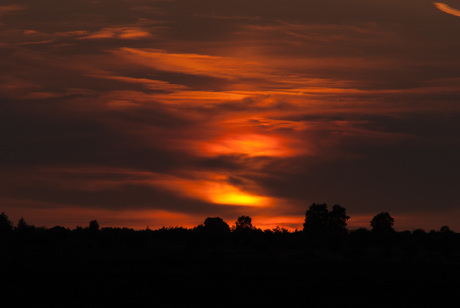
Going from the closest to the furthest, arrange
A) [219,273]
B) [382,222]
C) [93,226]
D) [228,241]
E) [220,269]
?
1. [219,273]
2. [220,269]
3. [228,241]
4. [93,226]
5. [382,222]

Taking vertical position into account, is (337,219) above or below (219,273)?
above

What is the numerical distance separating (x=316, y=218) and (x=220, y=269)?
56.5m

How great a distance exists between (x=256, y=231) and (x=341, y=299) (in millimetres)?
50453

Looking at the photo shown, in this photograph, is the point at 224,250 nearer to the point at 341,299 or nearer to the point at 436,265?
the point at 436,265

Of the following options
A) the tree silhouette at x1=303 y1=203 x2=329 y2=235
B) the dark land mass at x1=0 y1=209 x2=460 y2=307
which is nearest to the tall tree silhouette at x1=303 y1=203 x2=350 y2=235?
the tree silhouette at x1=303 y1=203 x2=329 y2=235

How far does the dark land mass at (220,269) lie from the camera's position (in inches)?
1618

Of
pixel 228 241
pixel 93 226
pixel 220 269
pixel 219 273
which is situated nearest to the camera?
pixel 219 273

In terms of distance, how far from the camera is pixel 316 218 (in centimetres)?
11000

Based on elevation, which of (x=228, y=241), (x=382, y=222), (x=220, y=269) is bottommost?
(x=220, y=269)

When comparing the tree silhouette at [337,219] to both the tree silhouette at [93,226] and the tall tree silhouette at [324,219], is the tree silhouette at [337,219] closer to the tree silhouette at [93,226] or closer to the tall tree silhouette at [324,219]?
the tall tree silhouette at [324,219]

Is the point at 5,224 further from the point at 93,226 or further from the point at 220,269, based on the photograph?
the point at 220,269

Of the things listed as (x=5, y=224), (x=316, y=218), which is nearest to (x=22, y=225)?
(x=5, y=224)

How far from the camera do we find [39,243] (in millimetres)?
73438

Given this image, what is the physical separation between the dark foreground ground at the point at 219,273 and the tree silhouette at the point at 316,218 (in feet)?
88.8
